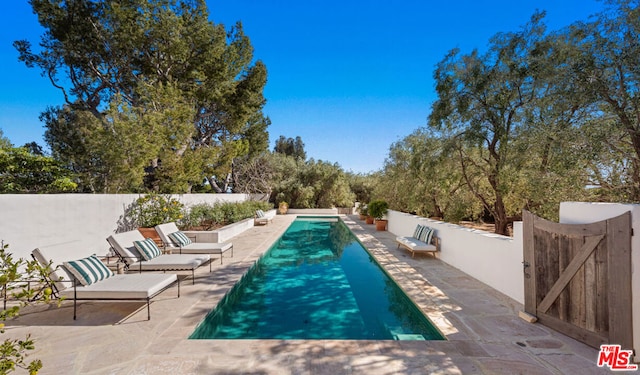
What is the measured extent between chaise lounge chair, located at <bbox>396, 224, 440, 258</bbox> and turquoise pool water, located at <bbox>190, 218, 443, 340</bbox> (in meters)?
1.14

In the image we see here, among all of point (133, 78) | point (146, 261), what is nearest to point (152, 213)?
point (146, 261)

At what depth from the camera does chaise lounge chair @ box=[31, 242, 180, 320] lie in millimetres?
4441

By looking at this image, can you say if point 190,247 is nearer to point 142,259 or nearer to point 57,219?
point 142,259

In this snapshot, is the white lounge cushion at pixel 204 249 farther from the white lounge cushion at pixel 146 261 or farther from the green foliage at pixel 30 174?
the green foliage at pixel 30 174

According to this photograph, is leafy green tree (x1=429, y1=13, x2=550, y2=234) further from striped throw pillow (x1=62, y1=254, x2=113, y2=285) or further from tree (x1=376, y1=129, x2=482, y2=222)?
striped throw pillow (x1=62, y1=254, x2=113, y2=285)

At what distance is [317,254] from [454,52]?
7.30 meters

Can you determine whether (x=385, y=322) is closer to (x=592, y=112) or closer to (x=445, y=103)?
(x=592, y=112)

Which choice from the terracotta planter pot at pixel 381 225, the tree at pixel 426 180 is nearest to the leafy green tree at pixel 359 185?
the tree at pixel 426 180

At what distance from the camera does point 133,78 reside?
15117 millimetres

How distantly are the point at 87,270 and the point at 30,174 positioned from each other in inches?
454

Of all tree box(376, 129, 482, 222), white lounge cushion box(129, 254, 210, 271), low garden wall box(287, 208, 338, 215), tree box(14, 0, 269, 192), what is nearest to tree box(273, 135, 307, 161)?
low garden wall box(287, 208, 338, 215)

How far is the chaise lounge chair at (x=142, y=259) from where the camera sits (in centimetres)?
623

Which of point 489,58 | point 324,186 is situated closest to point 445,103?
point 489,58

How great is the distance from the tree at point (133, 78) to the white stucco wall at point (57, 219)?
137 inches
